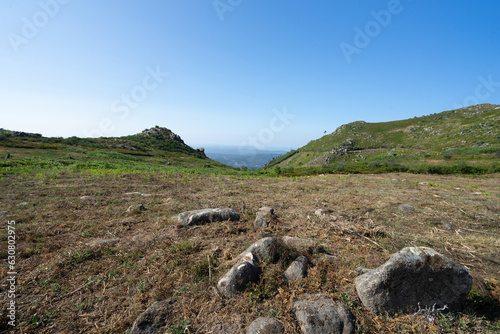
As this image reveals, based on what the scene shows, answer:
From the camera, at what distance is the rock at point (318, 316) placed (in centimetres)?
370

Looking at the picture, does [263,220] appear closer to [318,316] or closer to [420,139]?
[318,316]

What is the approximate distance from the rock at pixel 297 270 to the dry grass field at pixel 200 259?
176 millimetres

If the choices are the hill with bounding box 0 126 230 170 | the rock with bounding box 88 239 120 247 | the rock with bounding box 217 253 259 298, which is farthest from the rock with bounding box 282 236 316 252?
the hill with bounding box 0 126 230 170

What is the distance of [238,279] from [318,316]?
1919 millimetres

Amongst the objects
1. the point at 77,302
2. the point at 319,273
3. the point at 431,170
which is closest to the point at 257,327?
the point at 319,273

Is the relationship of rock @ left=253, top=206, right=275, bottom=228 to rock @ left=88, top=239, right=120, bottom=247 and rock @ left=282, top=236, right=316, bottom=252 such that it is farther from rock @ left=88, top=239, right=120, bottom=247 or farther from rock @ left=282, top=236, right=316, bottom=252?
rock @ left=88, top=239, right=120, bottom=247

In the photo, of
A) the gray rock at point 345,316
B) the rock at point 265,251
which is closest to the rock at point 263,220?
the rock at point 265,251

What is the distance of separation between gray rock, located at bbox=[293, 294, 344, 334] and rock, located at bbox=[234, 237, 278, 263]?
56.3 inches

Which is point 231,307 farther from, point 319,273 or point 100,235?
point 100,235

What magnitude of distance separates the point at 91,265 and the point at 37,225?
498 centimetres

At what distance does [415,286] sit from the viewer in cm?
418


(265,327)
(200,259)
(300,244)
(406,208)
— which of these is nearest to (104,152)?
(200,259)

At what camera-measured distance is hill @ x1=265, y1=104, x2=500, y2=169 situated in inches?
1945

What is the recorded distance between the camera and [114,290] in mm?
4844
